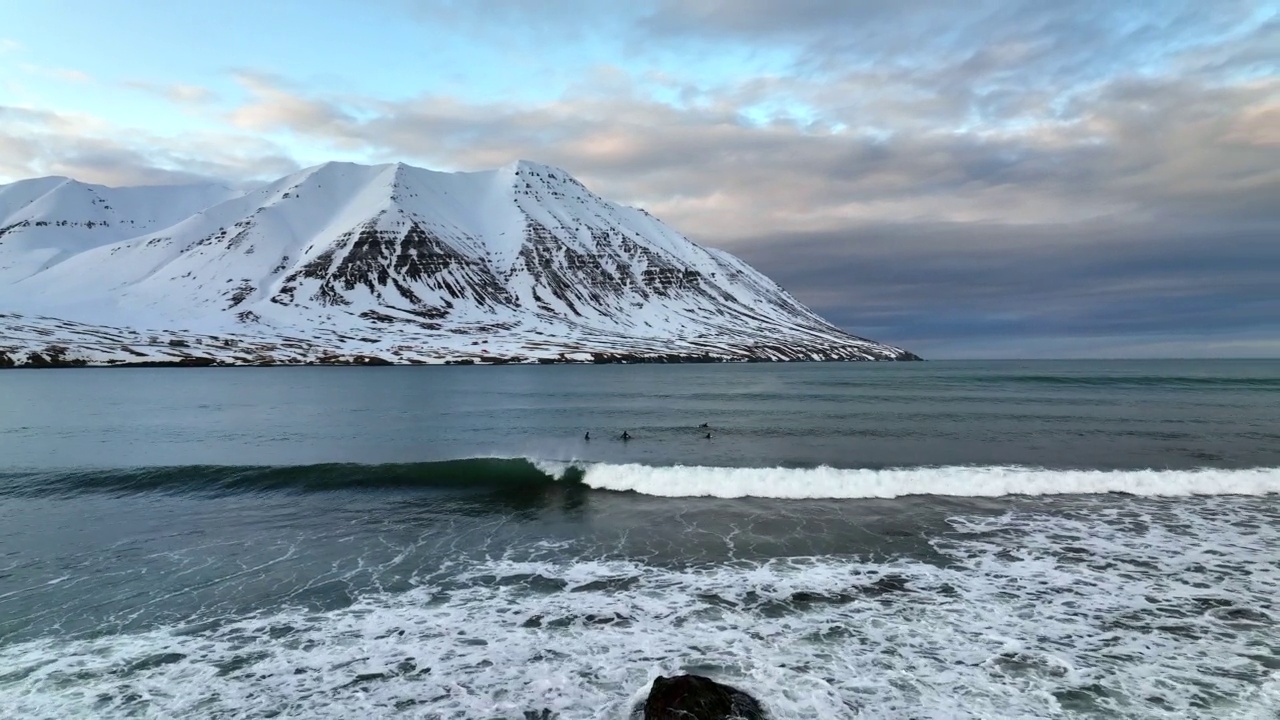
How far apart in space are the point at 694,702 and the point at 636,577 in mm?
7944

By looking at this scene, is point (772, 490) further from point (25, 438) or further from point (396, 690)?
point (25, 438)

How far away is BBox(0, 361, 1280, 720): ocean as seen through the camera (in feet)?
38.8

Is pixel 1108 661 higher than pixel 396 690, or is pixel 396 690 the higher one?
pixel 1108 661

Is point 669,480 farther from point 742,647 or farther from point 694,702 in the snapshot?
point 694,702

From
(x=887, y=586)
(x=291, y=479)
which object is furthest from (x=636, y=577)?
(x=291, y=479)

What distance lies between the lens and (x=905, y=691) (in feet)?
38.1

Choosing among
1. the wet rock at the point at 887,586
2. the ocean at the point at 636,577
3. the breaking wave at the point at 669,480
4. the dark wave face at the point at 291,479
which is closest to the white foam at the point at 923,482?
the breaking wave at the point at 669,480

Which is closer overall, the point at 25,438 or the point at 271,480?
the point at 271,480

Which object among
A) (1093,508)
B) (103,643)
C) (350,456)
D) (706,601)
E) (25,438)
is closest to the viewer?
(103,643)

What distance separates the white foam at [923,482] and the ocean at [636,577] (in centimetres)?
19

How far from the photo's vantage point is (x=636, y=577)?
58.9ft

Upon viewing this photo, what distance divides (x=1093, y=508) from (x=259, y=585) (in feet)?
99.1

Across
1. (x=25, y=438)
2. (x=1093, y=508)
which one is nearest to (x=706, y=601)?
(x=1093, y=508)

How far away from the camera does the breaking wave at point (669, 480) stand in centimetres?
2906
